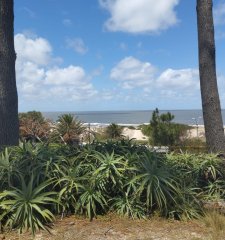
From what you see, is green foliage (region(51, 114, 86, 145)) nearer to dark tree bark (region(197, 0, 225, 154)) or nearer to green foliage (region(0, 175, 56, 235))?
dark tree bark (region(197, 0, 225, 154))

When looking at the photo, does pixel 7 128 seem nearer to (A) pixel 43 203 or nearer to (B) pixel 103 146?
(B) pixel 103 146

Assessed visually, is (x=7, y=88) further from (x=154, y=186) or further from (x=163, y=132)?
(x=163, y=132)

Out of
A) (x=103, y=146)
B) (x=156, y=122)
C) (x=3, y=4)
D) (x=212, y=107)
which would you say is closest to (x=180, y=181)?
(x=103, y=146)

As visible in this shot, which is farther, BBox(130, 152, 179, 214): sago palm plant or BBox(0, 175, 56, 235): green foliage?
BBox(130, 152, 179, 214): sago palm plant

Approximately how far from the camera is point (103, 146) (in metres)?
7.55

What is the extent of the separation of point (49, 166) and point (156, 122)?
17888 millimetres

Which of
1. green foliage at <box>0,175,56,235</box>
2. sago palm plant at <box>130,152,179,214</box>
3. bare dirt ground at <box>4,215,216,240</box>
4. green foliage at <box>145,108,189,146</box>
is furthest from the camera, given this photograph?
green foliage at <box>145,108,189,146</box>

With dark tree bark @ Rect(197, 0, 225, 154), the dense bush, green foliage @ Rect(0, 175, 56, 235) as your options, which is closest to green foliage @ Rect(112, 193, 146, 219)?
the dense bush

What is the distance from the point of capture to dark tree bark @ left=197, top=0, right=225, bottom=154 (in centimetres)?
920

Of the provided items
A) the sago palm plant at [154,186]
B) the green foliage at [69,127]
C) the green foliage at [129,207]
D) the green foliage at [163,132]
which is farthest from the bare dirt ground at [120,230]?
the green foliage at [163,132]

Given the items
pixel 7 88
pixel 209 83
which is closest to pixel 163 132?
pixel 209 83

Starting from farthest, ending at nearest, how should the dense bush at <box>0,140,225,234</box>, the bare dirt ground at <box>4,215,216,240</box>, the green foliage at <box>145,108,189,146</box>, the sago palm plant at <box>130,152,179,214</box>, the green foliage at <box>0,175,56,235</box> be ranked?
the green foliage at <box>145,108,189,146</box>, the sago palm plant at <box>130,152,179,214</box>, the dense bush at <box>0,140,225,234</box>, the green foliage at <box>0,175,56,235</box>, the bare dirt ground at <box>4,215,216,240</box>

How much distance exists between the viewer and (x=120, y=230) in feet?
18.5

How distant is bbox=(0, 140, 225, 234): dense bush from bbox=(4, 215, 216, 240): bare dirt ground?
156mm
